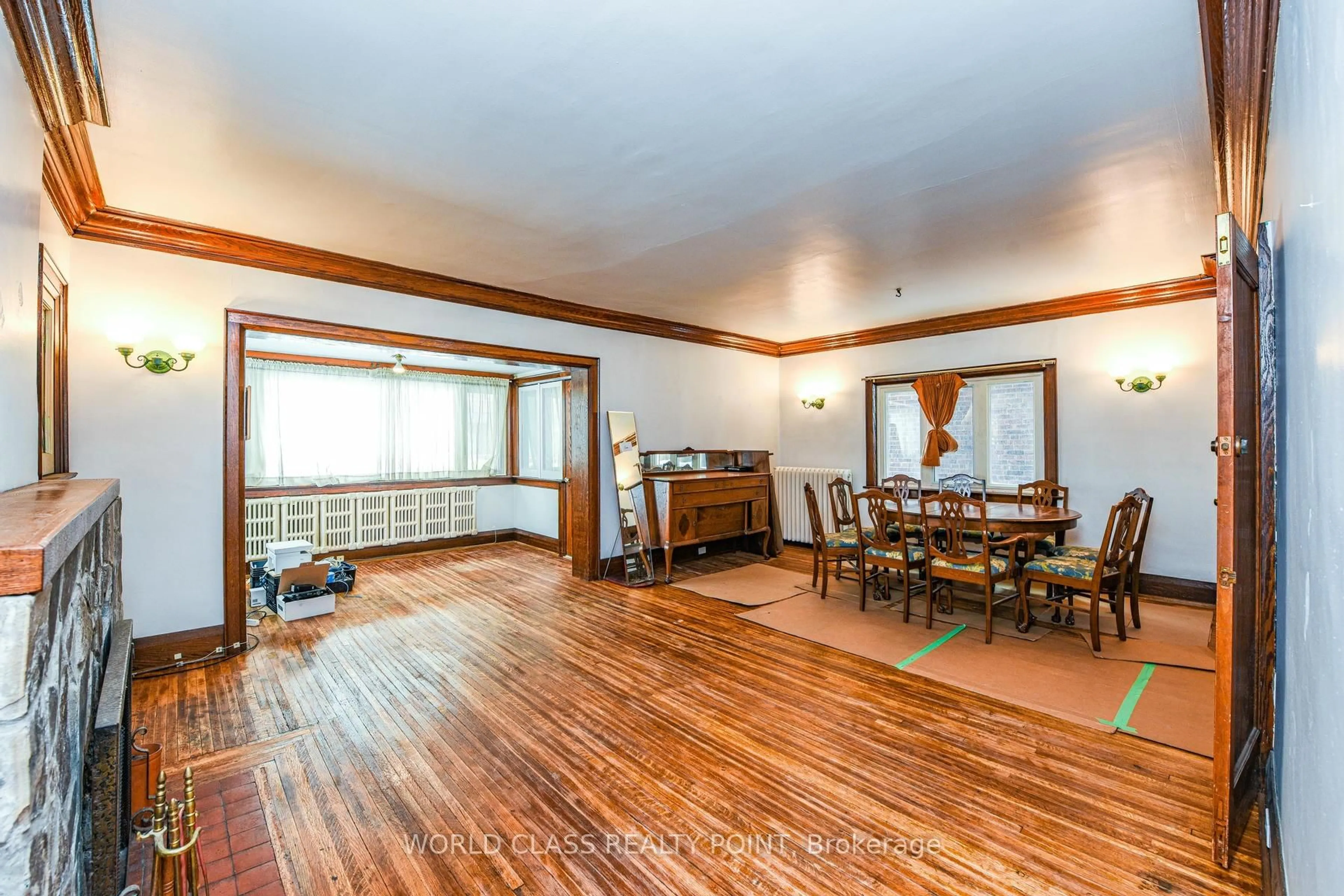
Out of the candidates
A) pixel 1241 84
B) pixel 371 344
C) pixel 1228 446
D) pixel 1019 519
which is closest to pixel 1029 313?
pixel 1019 519

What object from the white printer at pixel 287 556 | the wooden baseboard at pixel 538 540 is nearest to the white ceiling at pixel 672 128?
the white printer at pixel 287 556

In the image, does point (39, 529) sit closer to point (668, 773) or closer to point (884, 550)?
point (668, 773)

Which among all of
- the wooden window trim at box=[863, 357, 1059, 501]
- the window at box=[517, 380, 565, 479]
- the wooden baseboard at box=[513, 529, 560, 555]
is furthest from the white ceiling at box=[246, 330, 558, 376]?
the wooden window trim at box=[863, 357, 1059, 501]

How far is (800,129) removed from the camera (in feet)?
7.82

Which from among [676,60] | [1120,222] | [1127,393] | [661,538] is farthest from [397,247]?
[1127,393]

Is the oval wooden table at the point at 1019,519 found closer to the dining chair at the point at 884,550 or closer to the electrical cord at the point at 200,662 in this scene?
the dining chair at the point at 884,550

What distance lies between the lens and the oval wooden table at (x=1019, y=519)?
158 inches

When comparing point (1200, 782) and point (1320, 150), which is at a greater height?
point (1320, 150)

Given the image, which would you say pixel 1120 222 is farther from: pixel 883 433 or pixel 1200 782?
pixel 883 433

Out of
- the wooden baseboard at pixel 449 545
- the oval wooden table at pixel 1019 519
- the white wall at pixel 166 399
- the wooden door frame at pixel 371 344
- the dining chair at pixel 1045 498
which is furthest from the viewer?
the wooden baseboard at pixel 449 545

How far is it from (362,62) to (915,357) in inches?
227

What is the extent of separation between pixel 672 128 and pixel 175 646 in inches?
163

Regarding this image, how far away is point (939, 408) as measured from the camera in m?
6.02

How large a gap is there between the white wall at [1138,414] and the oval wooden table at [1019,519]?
0.77 meters
